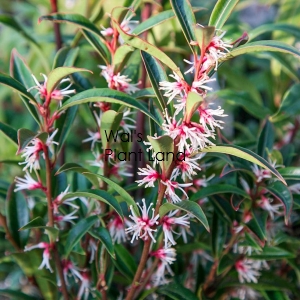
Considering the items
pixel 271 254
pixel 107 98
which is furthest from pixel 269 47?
pixel 271 254

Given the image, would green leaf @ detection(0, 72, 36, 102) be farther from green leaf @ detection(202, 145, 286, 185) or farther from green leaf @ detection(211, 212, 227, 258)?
green leaf @ detection(211, 212, 227, 258)

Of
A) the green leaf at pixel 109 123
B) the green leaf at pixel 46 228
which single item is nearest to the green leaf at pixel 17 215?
the green leaf at pixel 46 228

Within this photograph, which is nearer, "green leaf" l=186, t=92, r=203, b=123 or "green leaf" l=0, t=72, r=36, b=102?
"green leaf" l=186, t=92, r=203, b=123

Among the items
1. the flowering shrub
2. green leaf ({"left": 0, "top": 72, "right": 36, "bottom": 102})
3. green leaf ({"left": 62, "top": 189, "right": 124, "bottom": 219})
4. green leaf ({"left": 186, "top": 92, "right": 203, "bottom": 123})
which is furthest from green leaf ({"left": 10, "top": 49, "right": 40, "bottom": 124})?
green leaf ({"left": 186, "top": 92, "right": 203, "bottom": 123})

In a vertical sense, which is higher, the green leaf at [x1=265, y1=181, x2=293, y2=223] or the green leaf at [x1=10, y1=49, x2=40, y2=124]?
the green leaf at [x1=10, y1=49, x2=40, y2=124]

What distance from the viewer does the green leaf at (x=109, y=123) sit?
728 millimetres

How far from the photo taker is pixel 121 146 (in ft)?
2.83

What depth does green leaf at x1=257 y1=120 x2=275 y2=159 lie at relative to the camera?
916 millimetres

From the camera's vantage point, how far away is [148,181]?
707 millimetres

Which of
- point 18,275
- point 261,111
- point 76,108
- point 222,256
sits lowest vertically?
point 18,275

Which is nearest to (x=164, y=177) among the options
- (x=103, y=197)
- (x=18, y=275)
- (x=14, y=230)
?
(x=103, y=197)

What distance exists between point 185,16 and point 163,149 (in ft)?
0.66

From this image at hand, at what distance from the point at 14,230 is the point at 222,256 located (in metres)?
0.39

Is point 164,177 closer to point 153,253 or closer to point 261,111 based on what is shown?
point 153,253
